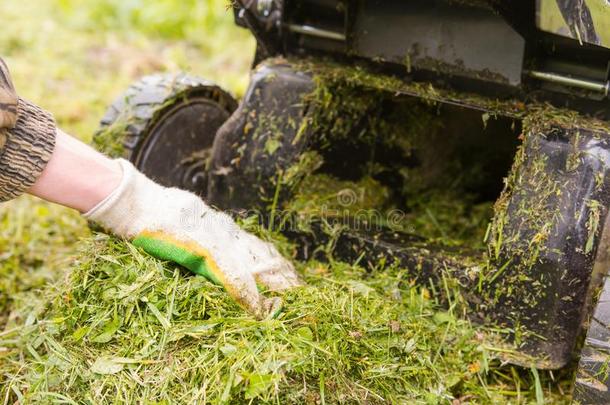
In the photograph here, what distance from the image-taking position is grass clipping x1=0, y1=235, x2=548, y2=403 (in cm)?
141

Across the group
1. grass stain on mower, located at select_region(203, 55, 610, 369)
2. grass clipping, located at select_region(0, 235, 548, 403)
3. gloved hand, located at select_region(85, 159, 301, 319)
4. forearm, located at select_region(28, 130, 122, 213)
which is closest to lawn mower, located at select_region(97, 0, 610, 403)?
grass stain on mower, located at select_region(203, 55, 610, 369)

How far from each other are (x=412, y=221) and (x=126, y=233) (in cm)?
96

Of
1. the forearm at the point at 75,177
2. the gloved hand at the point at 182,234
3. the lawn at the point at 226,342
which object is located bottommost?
the lawn at the point at 226,342

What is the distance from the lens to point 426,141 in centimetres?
239

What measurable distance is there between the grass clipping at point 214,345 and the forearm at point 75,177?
13 centimetres

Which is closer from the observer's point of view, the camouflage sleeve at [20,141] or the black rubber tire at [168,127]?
the camouflage sleeve at [20,141]

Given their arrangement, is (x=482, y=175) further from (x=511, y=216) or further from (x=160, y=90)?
(x=160, y=90)

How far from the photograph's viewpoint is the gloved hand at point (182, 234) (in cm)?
161

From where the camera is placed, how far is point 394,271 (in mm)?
1872

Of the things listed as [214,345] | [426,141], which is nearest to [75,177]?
[214,345]

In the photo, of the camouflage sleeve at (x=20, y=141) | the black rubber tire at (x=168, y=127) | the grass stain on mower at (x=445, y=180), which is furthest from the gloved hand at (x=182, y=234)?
the black rubber tire at (x=168, y=127)

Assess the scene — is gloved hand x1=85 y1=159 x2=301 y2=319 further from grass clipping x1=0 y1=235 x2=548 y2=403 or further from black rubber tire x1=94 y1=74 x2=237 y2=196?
black rubber tire x1=94 y1=74 x2=237 y2=196

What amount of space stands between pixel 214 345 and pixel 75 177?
1.52 ft

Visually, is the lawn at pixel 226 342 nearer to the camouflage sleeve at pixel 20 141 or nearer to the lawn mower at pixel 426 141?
the lawn mower at pixel 426 141
